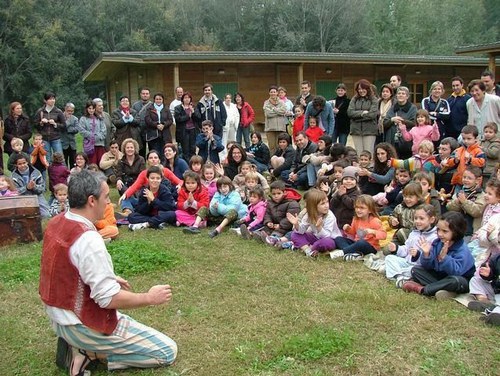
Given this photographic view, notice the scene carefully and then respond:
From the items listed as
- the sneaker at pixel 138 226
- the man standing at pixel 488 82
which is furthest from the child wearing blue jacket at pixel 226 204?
the man standing at pixel 488 82

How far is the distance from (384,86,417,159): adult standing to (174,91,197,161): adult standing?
4185mm

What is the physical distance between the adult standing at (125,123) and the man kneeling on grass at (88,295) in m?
7.90

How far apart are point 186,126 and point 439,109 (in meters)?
5.09

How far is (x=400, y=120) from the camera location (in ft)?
28.6

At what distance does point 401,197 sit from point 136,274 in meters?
3.54

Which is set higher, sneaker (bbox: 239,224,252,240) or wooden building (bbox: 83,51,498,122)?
wooden building (bbox: 83,51,498,122)

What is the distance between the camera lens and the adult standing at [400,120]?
28.1 feet

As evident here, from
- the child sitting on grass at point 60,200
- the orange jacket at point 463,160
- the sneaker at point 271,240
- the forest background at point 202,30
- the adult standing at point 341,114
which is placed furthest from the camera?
the forest background at point 202,30

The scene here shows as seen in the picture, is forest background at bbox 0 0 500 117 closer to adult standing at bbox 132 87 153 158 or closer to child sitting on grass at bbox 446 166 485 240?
adult standing at bbox 132 87 153 158

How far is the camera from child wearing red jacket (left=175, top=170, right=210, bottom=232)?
319 inches

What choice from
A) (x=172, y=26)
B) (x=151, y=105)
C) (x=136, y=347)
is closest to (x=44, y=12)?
(x=172, y=26)

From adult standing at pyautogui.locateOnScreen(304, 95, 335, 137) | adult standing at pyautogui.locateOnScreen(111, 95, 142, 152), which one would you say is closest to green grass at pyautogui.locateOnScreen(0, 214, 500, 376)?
adult standing at pyautogui.locateOnScreen(304, 95, 335, 137)

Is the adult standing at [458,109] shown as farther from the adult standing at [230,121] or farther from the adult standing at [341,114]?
the adult standing at [230,121]

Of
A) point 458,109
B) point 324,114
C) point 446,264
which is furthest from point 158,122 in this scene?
point 446,264
